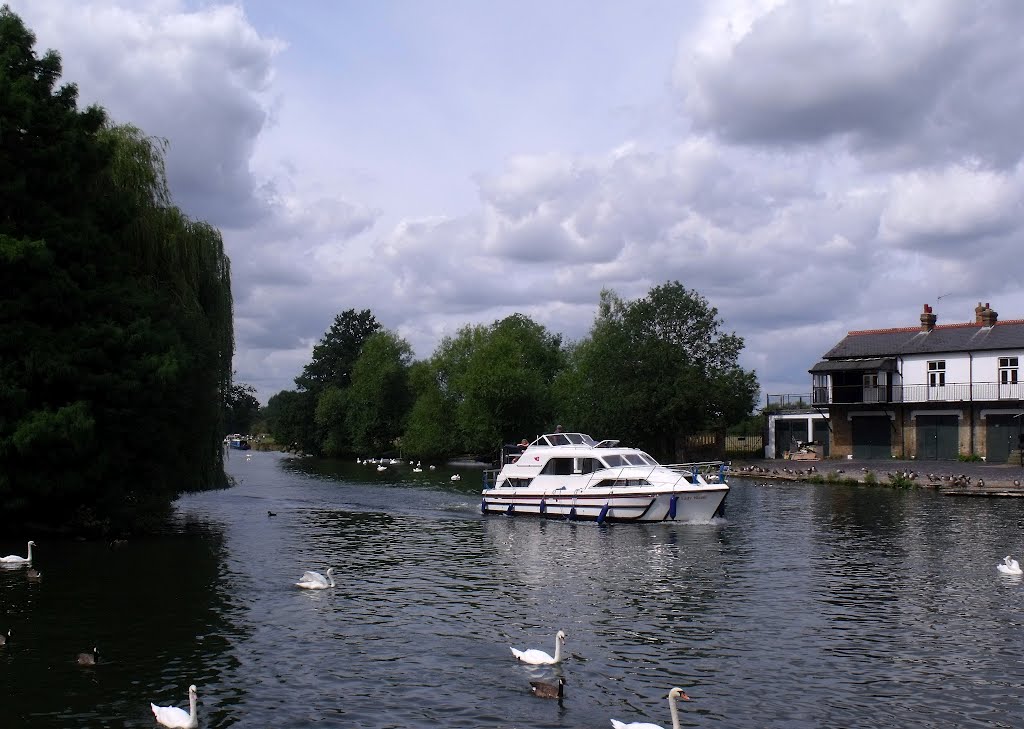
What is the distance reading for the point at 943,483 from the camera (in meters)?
54.1

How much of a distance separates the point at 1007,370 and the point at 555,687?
59.1 metres

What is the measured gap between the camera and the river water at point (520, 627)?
50.1 feet

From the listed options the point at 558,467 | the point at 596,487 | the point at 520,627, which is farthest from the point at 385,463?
the point at 520,627

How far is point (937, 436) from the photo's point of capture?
222 ft

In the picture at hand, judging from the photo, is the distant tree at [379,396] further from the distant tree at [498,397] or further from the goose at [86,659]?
the goose at [86,659]

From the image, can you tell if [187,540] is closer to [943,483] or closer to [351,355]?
[943,483]

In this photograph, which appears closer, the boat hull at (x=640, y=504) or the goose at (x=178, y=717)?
the goose at (x=178, y=717)

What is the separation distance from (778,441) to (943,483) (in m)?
28.6

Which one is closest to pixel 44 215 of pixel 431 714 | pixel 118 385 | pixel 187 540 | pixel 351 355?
pixel 118 385

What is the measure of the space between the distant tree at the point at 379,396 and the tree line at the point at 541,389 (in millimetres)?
141

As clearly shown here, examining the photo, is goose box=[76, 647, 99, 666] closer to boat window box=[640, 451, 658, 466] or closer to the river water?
the river water

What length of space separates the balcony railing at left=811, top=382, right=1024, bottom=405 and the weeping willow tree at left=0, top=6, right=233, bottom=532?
5202 centimetres

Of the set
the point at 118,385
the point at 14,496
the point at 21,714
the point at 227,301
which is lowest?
the point at 21,714

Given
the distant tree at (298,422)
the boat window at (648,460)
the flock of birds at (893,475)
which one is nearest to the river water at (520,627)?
the boat window at (648,460)
